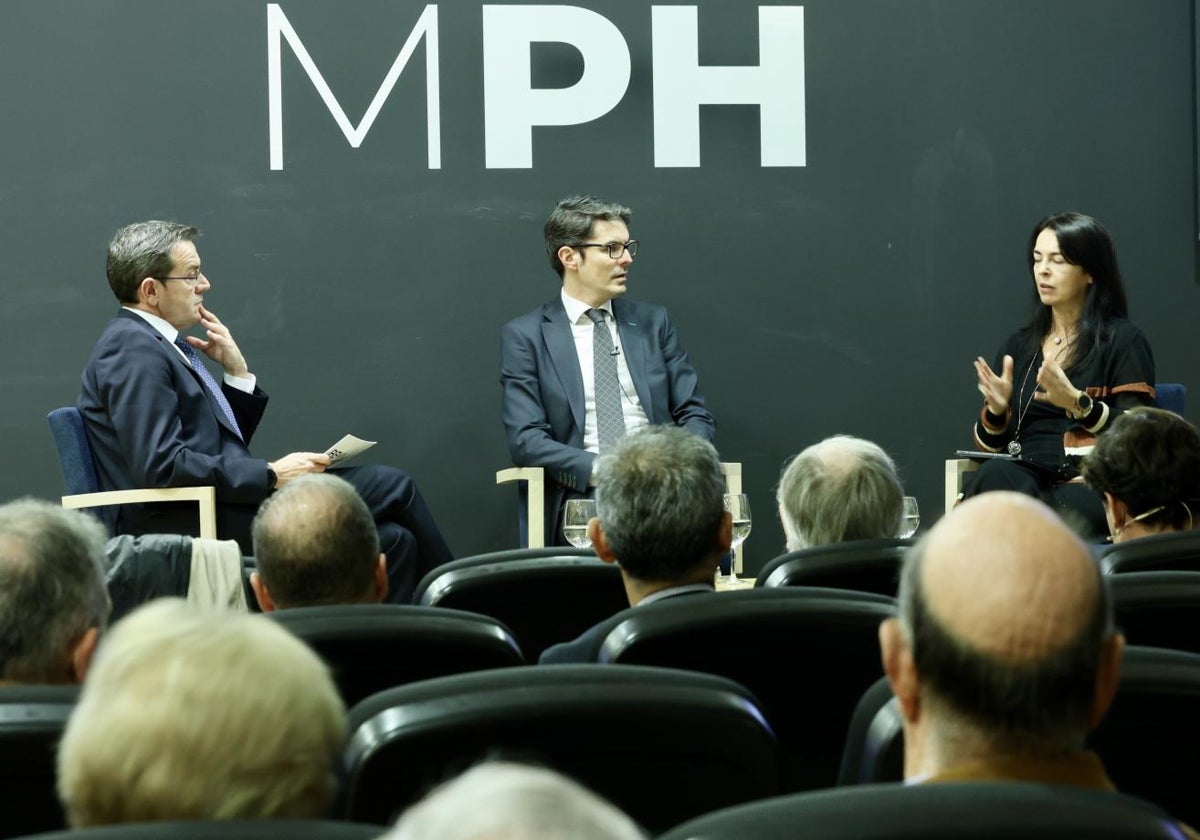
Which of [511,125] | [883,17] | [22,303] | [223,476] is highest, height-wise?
[883,17]

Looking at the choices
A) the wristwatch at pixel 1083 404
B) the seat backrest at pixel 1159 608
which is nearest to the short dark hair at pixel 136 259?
the wristwatch at pixel 1083 404

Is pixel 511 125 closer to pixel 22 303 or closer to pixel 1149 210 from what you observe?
pixel 22 303

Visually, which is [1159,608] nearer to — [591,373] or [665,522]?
[665,522]

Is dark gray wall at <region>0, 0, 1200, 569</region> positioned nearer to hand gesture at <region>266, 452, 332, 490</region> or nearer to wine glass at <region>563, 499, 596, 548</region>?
hand gesture at <region>266, 452, 332, 490</region>

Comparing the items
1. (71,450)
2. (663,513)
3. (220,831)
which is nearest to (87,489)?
(71,450)

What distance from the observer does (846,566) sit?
236 cm

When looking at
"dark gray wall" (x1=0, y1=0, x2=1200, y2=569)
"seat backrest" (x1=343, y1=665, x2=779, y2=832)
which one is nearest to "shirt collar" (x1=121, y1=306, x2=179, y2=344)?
"dark gray wall" (x1=0, y1=0, x2=1200, y2=569)

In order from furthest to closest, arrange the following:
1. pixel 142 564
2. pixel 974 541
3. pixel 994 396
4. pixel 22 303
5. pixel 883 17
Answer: pixel 883 17 → pixel 22 303 → pixel 994 396 → pixel 142 564 → pixel 974 541

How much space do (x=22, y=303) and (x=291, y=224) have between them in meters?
1.00

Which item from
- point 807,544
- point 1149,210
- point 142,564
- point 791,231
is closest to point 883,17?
point 791,231

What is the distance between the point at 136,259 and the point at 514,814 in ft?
14.4

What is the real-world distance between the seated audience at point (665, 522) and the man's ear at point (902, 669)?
110cm

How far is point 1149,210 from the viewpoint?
608 centimetres

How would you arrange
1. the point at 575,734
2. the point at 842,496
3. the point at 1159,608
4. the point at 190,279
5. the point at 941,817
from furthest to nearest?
the point at 190,279
the point at 842,496
the point at 1159,608
the point at 575,734
the point at 941,817
